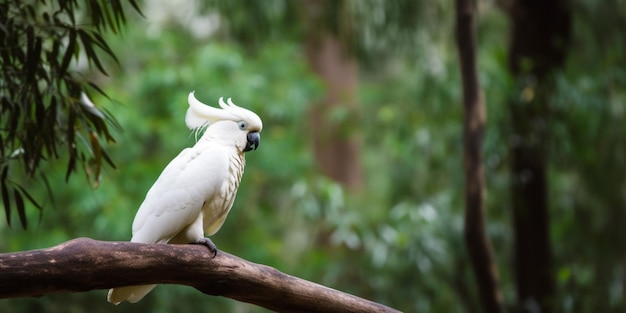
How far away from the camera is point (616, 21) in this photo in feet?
15.9

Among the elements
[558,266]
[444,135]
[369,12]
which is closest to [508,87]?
[444,135]

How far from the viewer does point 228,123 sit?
194 cm

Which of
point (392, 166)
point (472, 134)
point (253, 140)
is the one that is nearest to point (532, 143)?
point (472, 134)

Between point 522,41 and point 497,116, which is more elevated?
point 522,41

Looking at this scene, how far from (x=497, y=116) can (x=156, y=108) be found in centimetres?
202

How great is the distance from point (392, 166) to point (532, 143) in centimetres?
147

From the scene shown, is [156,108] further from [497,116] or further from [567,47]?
[567,47]

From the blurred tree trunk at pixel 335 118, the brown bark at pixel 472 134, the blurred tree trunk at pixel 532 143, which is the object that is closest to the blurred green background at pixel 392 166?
the blurred tree trunk at pixel 532 143

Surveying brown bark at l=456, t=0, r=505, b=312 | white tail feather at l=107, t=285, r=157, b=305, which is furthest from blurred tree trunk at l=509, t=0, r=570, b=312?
white tail feather at l=107, t=285, r=157, b=305

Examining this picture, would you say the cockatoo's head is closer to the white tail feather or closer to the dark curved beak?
the dark curved beak

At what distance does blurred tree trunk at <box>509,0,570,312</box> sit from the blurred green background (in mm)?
75

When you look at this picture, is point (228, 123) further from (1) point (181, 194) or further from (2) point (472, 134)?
(2) point (472, 134)

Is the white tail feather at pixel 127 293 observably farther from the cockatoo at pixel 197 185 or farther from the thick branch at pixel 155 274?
the thick branch at pixel 155 274

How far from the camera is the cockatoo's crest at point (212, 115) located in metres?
1.92
